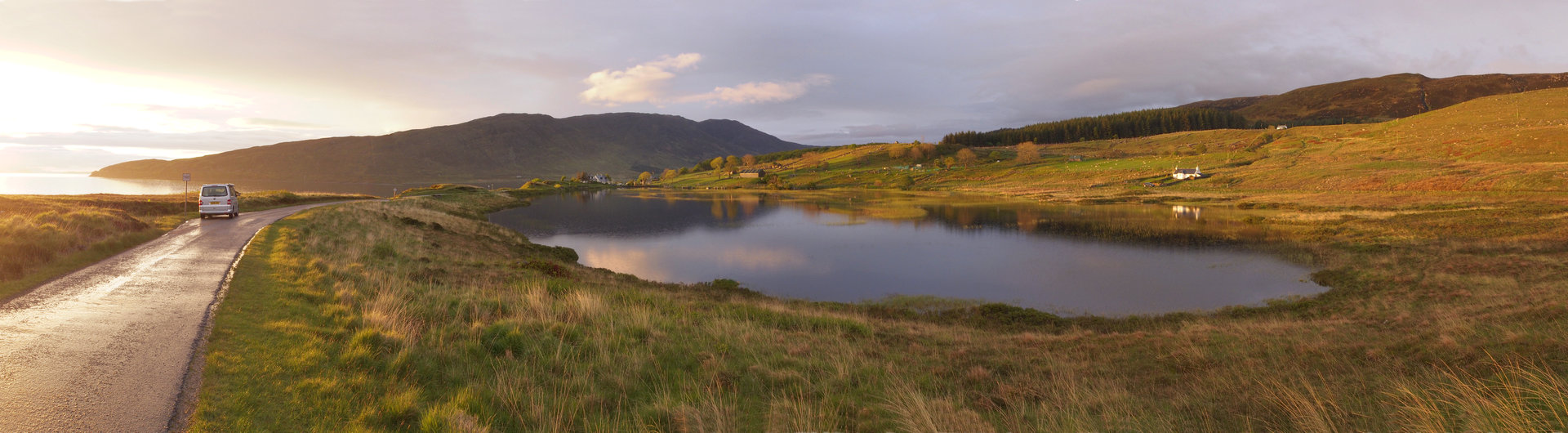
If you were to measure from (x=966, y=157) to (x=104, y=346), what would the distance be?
162589 mm

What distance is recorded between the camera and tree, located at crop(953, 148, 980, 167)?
503 feet

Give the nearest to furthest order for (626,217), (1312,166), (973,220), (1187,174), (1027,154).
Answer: (973,220) < (626,217) < (1312,166) < (1187,174) < (1027,154)

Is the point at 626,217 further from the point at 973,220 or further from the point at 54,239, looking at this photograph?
the point at 54,239

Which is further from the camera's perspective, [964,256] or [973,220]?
[973,220]

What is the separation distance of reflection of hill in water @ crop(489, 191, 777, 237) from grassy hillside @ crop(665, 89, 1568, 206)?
4873cm

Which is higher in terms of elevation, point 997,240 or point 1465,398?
point 1465,398

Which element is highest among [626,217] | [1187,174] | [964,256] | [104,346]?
[104,346]

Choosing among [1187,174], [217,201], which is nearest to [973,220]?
[217,201]

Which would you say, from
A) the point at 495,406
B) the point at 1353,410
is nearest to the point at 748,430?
the point at 495,406

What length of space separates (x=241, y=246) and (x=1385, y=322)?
29840mm

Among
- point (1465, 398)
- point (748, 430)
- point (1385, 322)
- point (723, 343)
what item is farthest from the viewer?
point (1385, 322)

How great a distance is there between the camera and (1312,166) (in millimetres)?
77438

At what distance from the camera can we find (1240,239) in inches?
1374

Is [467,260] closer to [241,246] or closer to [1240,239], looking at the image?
[241,246]
